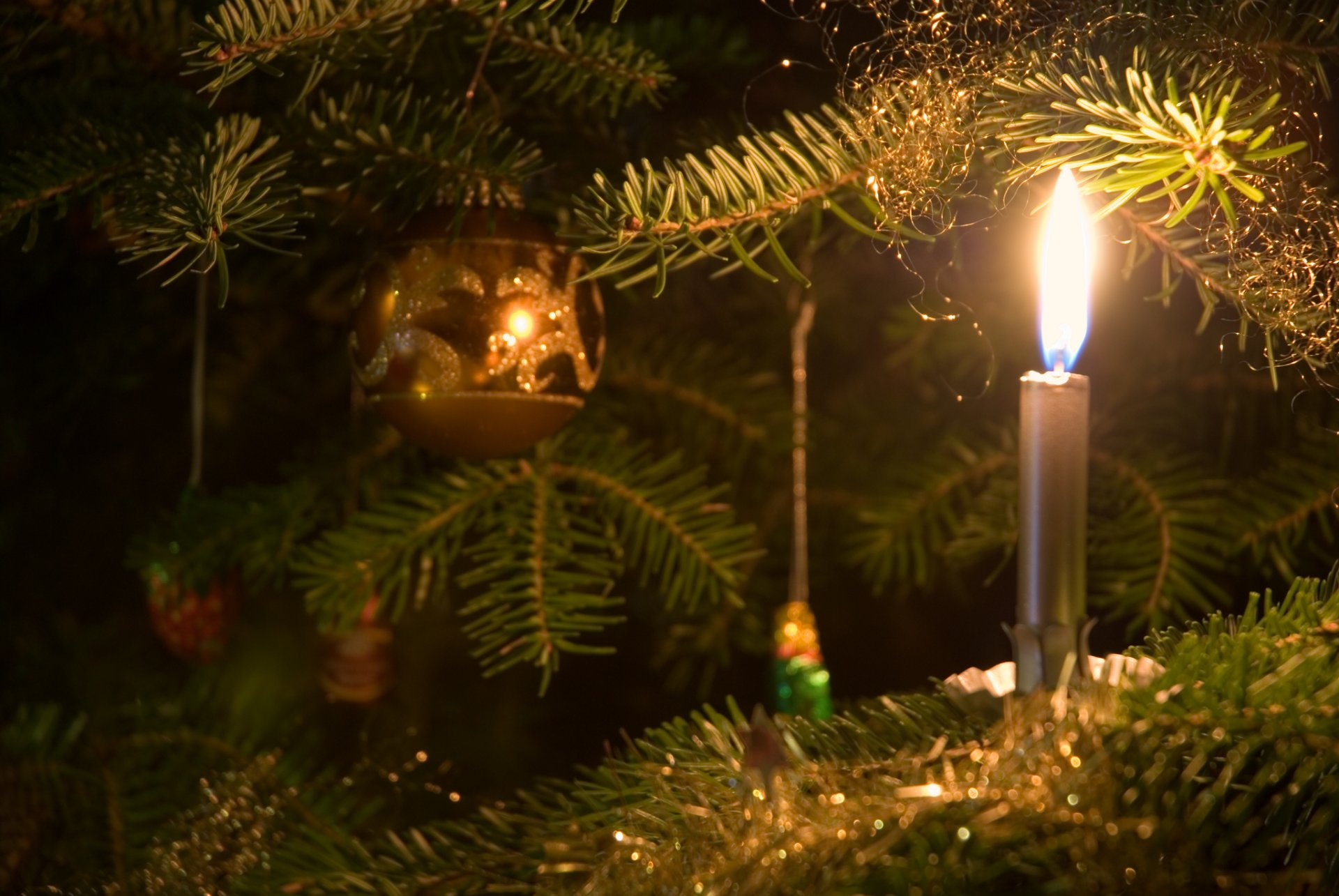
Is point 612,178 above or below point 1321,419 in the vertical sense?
above

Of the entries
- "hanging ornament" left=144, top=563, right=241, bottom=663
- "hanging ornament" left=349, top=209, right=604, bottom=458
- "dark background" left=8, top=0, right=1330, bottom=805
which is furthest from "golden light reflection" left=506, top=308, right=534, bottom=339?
"hanging ornament" left=144, top=563, right=241, bottom=663

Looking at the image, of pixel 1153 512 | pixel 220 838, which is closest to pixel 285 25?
pixel 220 838

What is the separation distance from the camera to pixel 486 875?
0.42 meters

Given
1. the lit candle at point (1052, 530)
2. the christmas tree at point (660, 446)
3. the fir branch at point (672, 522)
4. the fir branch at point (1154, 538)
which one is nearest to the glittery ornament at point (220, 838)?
the christmas tree at point (660, 446)

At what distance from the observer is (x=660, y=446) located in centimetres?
78

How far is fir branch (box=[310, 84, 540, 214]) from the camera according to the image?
52 cm

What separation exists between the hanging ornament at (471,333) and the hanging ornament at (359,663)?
0.83 ft

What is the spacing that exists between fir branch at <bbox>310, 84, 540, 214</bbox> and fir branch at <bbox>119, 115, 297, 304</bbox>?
0.12 feet

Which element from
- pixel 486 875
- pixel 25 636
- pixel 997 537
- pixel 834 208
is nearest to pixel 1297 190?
pixel 834 208

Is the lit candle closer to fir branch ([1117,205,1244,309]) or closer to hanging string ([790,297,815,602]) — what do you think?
fir branch ([1117,205,1244,309])

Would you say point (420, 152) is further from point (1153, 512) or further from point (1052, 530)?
point (1153, 512)

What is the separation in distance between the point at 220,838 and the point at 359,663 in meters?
0.20

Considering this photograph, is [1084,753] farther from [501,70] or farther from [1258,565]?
[501,70]

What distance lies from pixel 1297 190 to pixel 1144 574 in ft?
0.88
